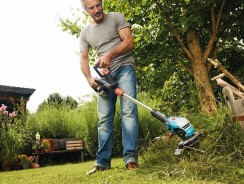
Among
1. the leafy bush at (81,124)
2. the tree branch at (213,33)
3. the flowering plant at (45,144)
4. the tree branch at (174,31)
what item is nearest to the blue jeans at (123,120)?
the tree branch at (174,31)

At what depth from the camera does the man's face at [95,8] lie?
3.89m

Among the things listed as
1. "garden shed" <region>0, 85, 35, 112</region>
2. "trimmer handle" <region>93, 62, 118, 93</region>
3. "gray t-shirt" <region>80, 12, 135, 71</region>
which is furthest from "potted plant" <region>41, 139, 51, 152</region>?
"trimmer handle" <region>93, 62, 118, 93</region>

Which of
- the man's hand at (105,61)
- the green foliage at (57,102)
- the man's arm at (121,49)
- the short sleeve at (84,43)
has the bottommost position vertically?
the man's hand at (105,61)

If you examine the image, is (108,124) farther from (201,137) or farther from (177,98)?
(177,98)

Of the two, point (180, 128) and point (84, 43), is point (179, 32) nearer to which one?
point (84, 43)

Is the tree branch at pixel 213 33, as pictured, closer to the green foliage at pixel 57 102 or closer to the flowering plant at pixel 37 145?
the flowering plant at pixel 37 145

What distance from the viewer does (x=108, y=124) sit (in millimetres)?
4070

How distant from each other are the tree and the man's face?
404 cm

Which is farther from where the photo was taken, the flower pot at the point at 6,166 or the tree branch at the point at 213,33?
the tree branch at the point at 213,33

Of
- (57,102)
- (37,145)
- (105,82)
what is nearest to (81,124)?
(37,145)

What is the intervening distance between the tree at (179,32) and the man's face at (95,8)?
404cm

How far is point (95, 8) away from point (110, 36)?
329 millimetres

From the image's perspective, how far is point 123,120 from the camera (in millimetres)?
3930

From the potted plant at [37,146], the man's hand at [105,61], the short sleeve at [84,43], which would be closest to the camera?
the man's hand at [105,61]
